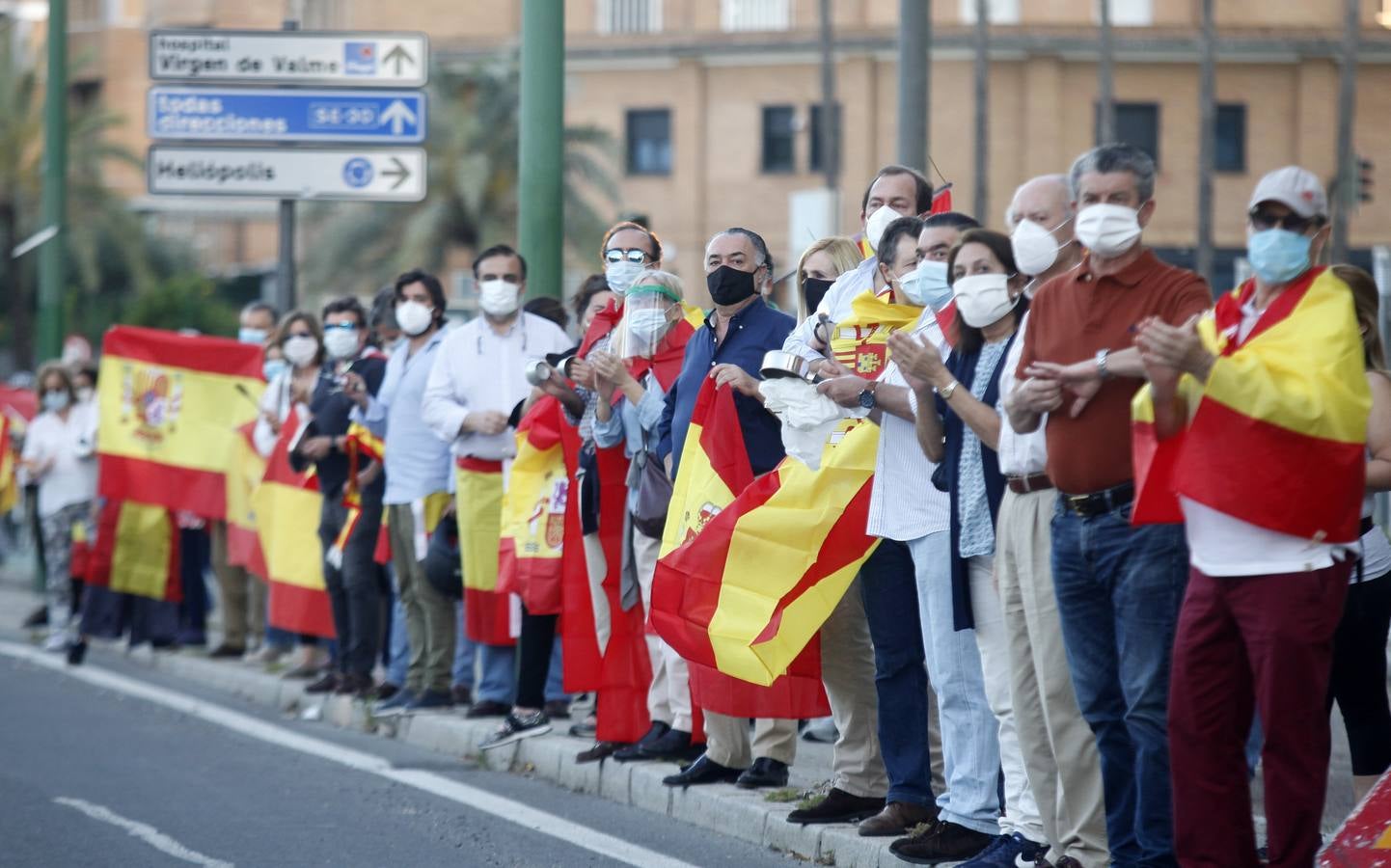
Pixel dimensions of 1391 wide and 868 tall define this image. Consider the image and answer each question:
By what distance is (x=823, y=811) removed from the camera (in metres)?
7.69

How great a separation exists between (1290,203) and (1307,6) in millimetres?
48283

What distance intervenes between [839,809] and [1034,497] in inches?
75.1

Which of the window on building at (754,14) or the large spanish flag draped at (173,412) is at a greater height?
the window on building at (754,14)

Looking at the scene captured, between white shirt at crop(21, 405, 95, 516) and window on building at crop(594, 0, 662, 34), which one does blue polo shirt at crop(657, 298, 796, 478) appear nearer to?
white shirt at crop(21, 405, 95, 516)

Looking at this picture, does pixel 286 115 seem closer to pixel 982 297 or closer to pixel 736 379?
pixel 736 379

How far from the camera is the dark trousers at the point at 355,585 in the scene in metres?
11.7

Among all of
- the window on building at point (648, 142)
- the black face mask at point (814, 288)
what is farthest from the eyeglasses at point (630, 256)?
the window on building at point (648, 142)

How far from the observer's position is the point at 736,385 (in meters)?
8.07

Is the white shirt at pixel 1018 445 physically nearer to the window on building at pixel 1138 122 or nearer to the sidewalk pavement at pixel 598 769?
the sidewalk pavement at pixel 598 769

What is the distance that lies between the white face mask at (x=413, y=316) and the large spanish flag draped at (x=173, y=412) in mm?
3545

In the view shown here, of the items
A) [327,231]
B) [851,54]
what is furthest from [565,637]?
[851,54]

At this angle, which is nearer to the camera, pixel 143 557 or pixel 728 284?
pixel 728 284

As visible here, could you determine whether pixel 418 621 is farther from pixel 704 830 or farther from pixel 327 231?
pixel 327 231

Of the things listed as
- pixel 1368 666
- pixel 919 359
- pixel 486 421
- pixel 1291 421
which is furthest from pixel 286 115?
pixel 1291 421
